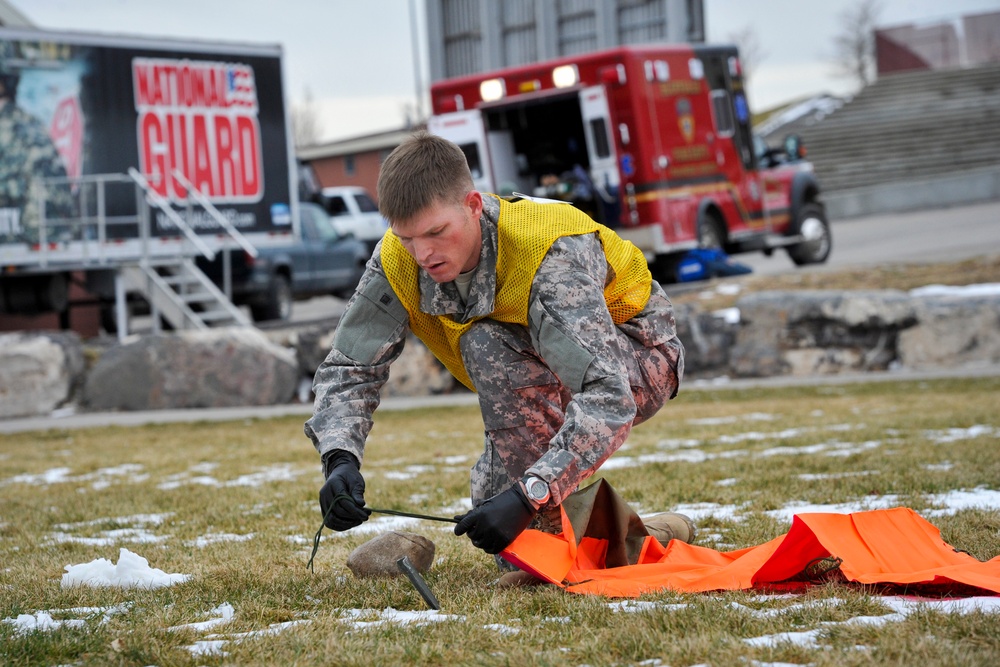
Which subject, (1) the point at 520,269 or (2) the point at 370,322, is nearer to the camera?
(1) the point at 520,269

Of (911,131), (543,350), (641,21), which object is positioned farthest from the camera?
(911,131)

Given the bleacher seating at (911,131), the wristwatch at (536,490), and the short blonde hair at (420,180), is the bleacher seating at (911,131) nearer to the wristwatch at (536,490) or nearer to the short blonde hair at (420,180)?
the short blonde hair at (420,180)

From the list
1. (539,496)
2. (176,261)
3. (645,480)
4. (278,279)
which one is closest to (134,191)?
(176,261)

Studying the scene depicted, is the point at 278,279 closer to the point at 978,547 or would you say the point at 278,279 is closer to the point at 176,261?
the point at 176,261

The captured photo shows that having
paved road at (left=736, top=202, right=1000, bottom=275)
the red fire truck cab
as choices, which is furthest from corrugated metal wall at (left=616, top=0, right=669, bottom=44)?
the red fire truck cab

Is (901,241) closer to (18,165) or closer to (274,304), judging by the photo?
(274,304)

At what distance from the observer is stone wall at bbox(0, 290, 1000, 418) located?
37.1ft

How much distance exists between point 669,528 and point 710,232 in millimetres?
11716

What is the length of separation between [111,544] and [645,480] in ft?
7.87

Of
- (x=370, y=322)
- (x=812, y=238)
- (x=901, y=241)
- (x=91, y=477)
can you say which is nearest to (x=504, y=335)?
(x=370, y=322)

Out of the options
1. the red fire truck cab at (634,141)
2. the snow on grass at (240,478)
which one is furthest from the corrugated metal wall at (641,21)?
the snow on grass at (240,478)

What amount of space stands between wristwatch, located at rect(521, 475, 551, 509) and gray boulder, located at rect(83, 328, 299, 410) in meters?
9.00

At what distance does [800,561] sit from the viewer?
3207mm

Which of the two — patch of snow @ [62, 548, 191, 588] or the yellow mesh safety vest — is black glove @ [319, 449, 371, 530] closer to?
the yellow mesh safety vest
